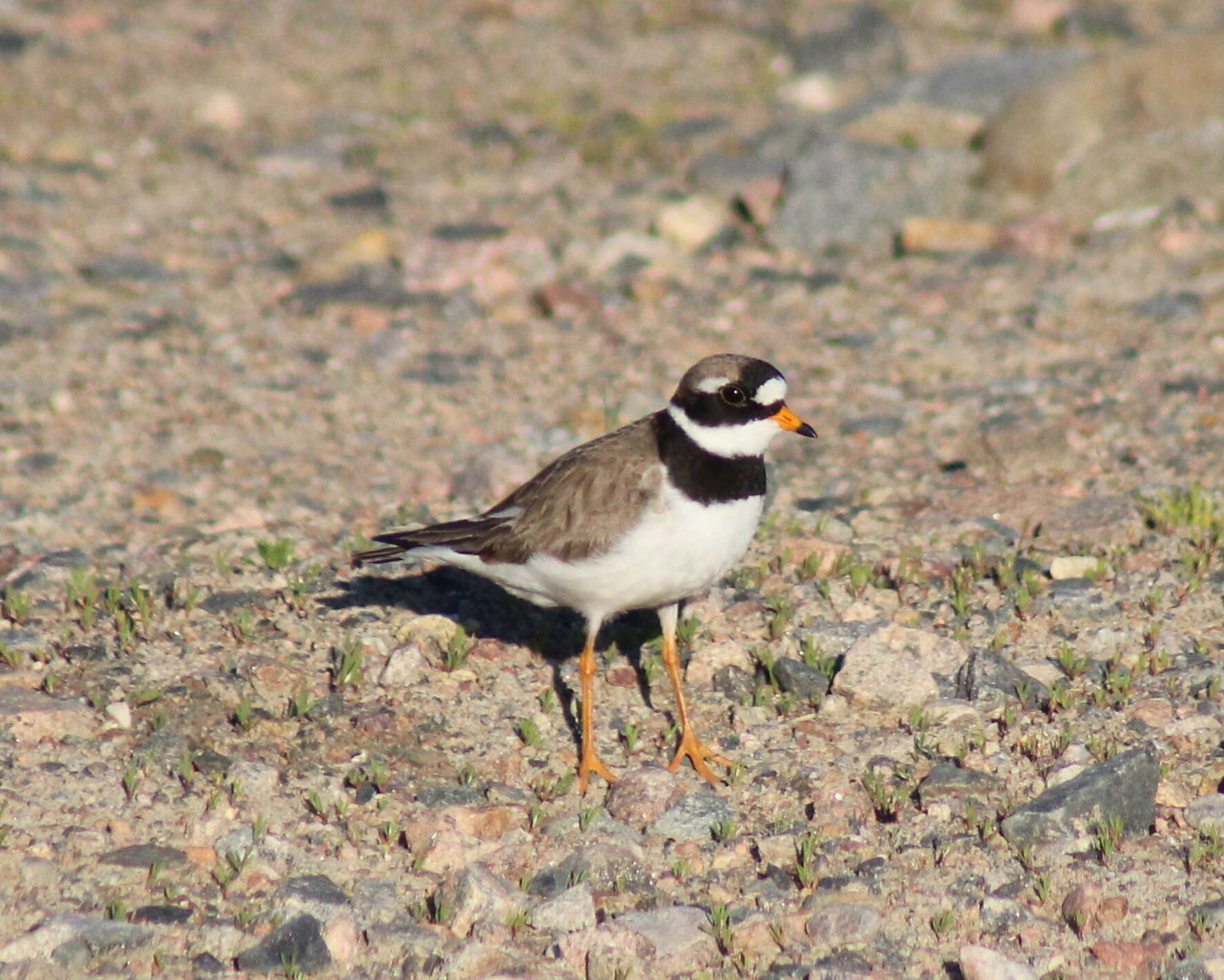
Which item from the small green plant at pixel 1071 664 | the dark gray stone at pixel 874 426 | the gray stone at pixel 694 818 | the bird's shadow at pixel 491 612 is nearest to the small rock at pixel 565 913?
the gray stone at pixel 694 818

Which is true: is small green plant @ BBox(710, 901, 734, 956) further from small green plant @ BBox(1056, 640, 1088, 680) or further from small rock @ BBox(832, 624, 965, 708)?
small green plant @ BBox(1056, 640, 1088, 680)

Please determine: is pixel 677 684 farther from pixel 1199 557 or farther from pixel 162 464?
pixel 162 464

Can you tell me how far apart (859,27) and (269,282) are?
7013 millimetres

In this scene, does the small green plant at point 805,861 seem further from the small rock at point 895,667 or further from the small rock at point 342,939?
the small rock at point 342,939

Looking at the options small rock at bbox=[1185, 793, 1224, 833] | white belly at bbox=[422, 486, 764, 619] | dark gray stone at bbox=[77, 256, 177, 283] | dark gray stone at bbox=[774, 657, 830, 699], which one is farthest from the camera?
dark gray stone at bbox=[77, 256, 177, 283]

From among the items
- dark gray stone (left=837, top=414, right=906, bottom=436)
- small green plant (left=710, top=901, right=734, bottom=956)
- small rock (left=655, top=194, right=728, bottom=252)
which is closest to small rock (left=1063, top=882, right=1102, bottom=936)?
small green plant (left=710, top=901, right=734, bottom=956)

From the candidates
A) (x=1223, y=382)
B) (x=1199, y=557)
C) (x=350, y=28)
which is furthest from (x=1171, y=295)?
(x=350, y=28)

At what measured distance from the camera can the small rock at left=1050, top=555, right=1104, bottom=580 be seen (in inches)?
288

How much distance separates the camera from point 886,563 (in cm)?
748

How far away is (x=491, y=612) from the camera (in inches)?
291

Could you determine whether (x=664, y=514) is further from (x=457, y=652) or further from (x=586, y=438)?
(x=586, y=438)

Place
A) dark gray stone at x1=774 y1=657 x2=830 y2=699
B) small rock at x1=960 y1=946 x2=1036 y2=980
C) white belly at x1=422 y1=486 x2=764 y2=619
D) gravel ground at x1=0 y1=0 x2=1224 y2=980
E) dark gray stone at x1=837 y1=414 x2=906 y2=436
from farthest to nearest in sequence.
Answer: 1. dark gray stone at x1=837 y1=414 x2=906 y2=436
2. dark gray stone at x1=774 y1=657 x2=830 y2=699
3. white belly at x1=422 y1=486 x2=764 y2=619
4. gravel ground at x1=0 y1=0 x2=1224 y2=980
5. small rock at x1=960 y1=946 x2=1036 y2=980

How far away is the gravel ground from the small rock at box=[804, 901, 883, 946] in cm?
2

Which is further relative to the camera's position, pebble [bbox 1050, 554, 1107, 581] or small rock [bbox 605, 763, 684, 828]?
pebble [bbox 1050, 554, 1107, 581]
